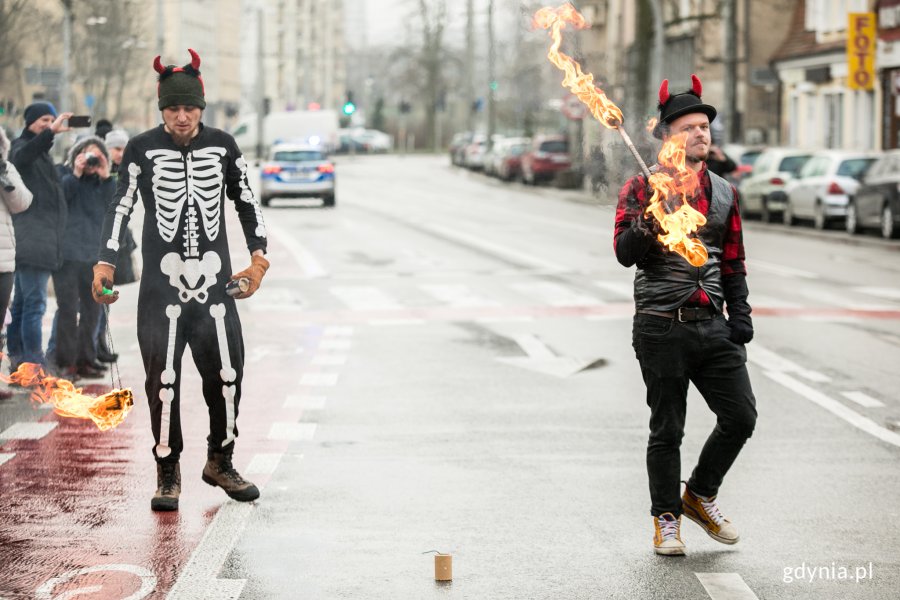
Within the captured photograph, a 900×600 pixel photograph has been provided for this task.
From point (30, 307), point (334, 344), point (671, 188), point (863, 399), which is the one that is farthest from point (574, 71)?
point (334, 344)

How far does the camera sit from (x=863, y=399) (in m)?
11.2

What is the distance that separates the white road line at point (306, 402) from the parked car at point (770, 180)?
86.4 feet

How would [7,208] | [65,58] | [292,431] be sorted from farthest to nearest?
[65,58] < [7,208] < [292,431]

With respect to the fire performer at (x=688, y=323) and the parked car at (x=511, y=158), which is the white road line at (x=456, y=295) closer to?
the fire performer at (x=688, y=323)

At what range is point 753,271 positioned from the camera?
76.2 ft

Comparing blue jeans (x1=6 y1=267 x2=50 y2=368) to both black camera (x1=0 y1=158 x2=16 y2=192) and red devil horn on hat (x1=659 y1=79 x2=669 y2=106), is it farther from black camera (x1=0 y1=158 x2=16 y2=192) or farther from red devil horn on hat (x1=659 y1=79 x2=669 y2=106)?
red devil horn on hat (x1=659 y1=79 x2=669 y2=106)

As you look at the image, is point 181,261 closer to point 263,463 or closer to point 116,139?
point 263,463

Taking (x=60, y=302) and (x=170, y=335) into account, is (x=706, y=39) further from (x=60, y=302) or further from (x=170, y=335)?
(x=170, y=335)

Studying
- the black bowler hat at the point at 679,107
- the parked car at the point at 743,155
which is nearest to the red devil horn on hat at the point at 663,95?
the black bowler hat at the point at 679,107

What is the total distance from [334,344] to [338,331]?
3.55 ft

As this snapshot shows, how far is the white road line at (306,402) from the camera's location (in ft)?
35.5

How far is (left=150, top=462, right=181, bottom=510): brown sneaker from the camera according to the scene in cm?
750

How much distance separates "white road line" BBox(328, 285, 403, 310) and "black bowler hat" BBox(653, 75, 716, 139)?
10.9 meters

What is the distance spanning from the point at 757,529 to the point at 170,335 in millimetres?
2659
